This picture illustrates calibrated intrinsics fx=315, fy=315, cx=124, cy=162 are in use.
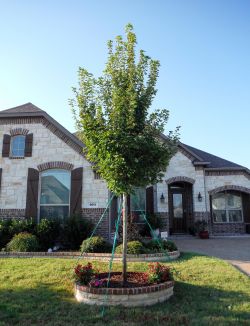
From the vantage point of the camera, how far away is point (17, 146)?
46.8 ft

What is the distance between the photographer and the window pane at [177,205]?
1833cm

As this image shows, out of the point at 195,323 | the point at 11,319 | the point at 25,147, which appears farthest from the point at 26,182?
the point at 195,323

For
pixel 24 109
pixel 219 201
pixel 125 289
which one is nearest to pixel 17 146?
pixel 24 109

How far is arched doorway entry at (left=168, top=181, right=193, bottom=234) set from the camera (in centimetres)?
1805

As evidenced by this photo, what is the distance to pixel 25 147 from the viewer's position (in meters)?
14.1

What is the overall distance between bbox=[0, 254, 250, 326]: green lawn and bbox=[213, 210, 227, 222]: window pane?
9.87 meters

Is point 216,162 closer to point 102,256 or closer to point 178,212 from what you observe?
point 178,212

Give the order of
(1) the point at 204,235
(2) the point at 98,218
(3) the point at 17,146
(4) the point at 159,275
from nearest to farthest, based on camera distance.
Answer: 1. (4) the point at 159,275
2. (2) the point at 98,218
3. (3) the point at 17,146
4. (1) the point at 204,235

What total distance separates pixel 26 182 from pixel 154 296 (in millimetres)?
9137

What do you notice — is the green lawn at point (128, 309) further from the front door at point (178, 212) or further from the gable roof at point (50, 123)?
→ the front door at point (178, 212)

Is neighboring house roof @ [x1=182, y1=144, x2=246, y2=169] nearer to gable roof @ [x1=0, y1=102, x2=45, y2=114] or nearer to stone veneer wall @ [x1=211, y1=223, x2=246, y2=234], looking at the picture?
stone veneer wall @ [x1=211, y1=223, x2=246, y2=234]

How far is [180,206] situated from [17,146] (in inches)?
383

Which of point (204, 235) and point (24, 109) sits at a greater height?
point (24, 109)

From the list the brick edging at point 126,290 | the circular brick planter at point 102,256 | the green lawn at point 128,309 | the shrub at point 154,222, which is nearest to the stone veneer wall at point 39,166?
the circular brick planter at point 102,256
